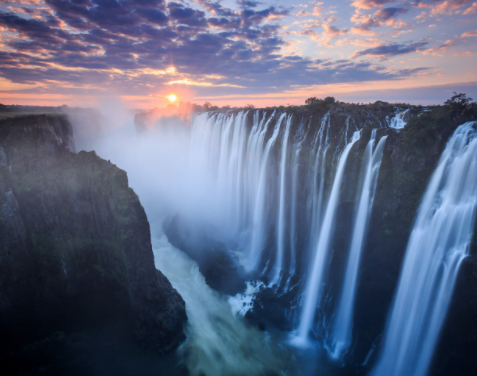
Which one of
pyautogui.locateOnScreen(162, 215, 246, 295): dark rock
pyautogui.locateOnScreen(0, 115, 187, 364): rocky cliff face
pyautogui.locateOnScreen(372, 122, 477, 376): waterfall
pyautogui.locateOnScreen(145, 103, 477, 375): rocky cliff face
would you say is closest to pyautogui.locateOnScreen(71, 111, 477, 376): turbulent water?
pyautogui.locateOnScreen(372, 122, 477, 376): waterfall

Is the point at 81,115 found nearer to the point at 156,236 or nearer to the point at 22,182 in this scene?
the point at 156,236

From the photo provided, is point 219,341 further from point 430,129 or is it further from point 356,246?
point 430,129

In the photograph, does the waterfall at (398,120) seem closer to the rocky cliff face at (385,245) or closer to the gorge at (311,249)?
the gorge at (311,249)

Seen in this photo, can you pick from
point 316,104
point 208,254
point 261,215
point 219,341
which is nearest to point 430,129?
point 316,104

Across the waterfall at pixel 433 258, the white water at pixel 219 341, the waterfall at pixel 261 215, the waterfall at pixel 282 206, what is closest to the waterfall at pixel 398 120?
the waterfall at pixel 433 258

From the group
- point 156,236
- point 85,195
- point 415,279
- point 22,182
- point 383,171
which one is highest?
point 383,171

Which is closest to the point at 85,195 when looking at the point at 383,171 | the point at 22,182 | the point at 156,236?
the point at 22,182

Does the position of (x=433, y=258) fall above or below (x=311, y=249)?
above
